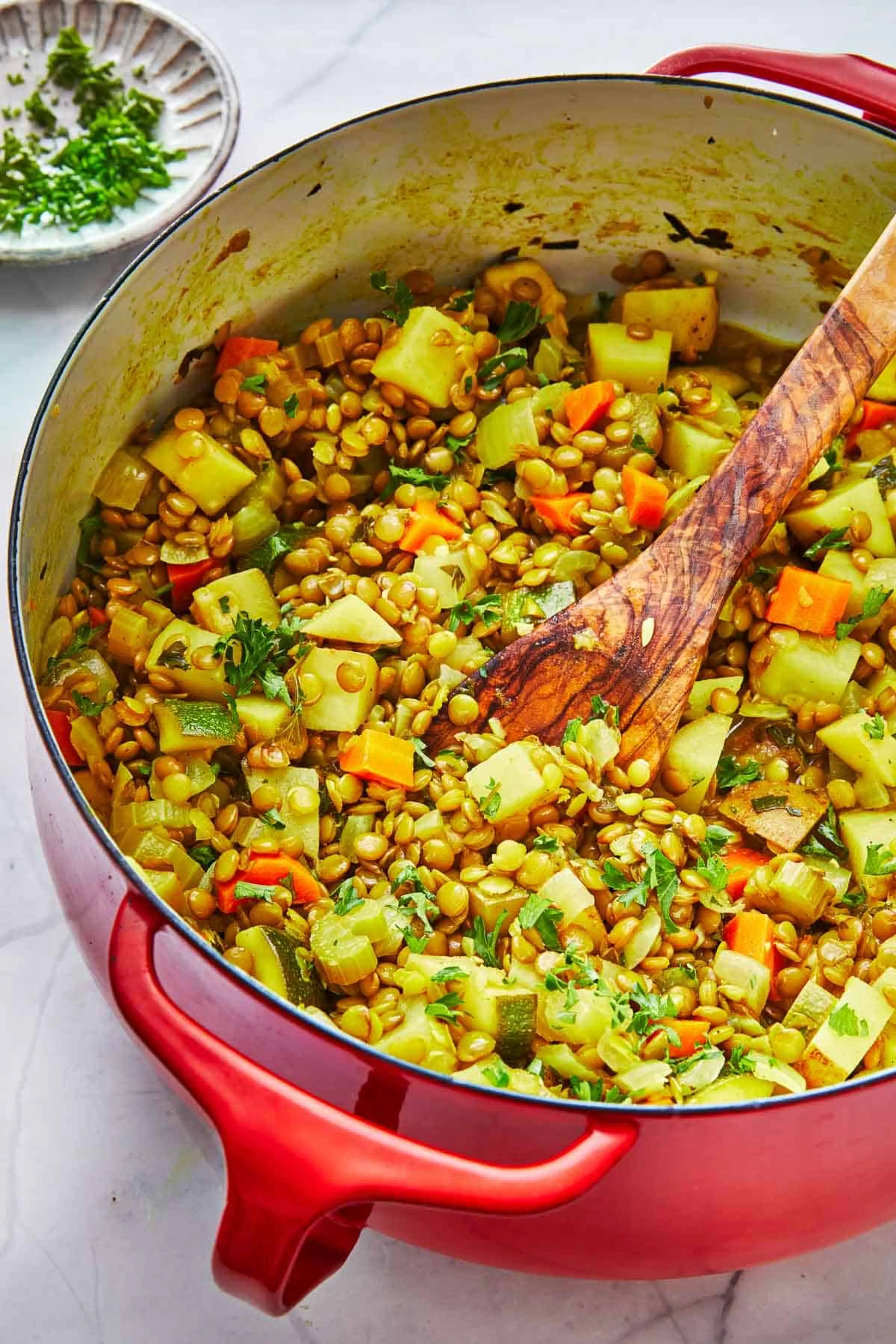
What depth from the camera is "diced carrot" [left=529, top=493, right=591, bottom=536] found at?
227cm

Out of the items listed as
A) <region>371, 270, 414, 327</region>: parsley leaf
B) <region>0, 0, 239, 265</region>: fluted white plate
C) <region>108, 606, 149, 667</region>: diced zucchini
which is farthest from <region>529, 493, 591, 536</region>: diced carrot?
<region>0, 0, 239, 265</region>: fluted white plate

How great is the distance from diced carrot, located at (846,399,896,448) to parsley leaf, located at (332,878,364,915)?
3.65ft

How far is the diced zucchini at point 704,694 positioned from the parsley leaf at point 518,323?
0.66 m

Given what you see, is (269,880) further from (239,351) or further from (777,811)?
(239,351)

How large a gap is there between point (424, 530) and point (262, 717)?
0.40m

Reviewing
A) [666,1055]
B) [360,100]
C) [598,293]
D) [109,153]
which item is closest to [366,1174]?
[666,1055]

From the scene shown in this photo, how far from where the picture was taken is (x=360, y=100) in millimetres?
3033

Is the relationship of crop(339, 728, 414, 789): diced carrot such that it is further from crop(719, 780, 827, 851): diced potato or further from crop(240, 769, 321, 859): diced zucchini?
→ crop(719, 780, 827, 851): diced potato

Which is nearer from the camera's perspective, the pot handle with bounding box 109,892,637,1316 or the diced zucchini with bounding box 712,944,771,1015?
the pot handle with bounding box 109,892,637,1316

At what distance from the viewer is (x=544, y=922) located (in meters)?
1.91

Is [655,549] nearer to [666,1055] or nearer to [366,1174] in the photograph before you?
[666,1055]

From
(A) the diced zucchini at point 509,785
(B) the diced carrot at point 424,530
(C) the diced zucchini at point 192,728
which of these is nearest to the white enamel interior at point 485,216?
(C) the diced zucchini at point 192,728

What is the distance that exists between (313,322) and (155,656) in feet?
2.24

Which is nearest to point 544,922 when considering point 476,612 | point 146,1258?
point 476,612
